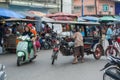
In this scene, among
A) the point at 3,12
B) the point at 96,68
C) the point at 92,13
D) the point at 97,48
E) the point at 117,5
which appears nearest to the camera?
the point at 96,68

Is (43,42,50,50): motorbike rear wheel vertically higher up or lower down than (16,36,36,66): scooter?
lower down

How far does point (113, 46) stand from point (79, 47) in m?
2.69

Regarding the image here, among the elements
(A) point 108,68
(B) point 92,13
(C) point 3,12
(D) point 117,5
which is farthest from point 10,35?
(D) point 117,5

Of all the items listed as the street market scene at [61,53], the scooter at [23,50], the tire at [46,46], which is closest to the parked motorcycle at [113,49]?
the street market scene at [61,53]

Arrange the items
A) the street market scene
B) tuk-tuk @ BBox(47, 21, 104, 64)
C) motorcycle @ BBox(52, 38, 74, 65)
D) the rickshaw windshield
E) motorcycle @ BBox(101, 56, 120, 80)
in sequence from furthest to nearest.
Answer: the rickshaw windshield < tuk-tuk @ BBox(47, 21, 104, 64) < motorcycle @ BBox(52, 38, 74, 65) < the street market scene < motorcycle @ BBox(101, 56, 120, 80)

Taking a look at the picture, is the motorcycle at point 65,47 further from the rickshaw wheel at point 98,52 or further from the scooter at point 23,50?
the rickshaw wheel at point 98,52

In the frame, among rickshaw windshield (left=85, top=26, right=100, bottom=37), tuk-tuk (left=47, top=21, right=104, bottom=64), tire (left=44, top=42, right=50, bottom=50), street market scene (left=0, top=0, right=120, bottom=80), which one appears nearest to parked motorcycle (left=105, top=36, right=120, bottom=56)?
street market scene (left=0, top=0, right=120, bottom=80)

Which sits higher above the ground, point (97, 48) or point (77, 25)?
point (77, 25)

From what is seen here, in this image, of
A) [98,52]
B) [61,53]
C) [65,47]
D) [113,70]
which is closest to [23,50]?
[65,47]

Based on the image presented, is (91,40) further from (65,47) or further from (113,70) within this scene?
(113,70)

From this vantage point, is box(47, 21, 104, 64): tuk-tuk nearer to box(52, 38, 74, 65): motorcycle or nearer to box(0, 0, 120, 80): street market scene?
box(0, 0, 120, 80): street market scene

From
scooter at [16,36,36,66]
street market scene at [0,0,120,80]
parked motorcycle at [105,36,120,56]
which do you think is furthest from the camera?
parked motorcycle at [105,36,120,56]

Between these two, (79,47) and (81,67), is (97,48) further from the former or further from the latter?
(81,67)

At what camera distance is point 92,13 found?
205ft
